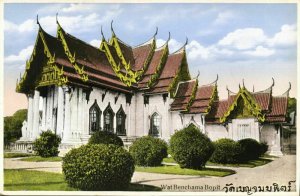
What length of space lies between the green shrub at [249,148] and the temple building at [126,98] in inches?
15.0

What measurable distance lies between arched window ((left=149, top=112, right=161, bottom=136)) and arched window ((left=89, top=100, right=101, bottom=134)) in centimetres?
252

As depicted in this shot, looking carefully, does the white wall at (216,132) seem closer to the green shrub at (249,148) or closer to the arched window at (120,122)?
the green shrub at (249,148)

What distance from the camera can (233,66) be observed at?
1305 cm

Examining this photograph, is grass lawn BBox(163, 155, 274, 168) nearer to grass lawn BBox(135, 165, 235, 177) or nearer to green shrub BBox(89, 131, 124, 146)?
grass lawn BBox(135, 165, 235, 177)

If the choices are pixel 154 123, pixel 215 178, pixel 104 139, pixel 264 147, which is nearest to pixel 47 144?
pixel 104 139

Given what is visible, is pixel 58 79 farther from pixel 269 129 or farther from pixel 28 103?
pixel 269 129

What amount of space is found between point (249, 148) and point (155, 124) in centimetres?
428

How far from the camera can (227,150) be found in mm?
13430

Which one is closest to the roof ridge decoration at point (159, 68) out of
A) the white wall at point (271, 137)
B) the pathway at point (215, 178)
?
the white wall at point (271, 137)

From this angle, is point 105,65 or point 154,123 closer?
point 154,123

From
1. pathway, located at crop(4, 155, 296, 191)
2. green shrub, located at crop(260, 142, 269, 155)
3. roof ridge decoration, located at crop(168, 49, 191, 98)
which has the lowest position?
pathway, located at crop(4, 155, 296, 191)

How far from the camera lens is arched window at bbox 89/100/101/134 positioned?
14.0 m

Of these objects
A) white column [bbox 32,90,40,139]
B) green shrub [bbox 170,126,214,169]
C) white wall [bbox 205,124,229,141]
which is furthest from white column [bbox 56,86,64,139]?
white wall [bbox 205,124,229,141]

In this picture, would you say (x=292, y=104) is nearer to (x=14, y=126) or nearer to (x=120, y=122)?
(x=120, y=122)
